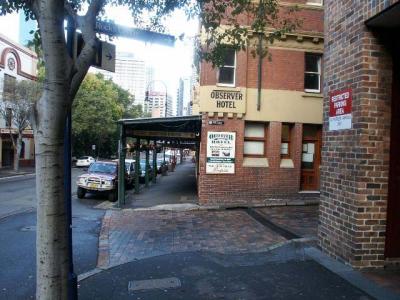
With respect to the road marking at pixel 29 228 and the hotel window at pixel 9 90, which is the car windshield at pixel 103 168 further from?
the hotel window at pixel 9 90

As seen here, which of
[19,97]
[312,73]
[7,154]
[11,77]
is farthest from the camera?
[7,154]

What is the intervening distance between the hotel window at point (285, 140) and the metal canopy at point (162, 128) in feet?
10.6

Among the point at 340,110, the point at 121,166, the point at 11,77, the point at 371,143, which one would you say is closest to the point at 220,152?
the point at 121,166

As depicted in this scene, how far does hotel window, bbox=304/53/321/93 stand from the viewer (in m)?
17.9

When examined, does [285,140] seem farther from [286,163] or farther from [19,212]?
[19,212]

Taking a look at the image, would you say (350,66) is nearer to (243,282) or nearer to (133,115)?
(243,282)

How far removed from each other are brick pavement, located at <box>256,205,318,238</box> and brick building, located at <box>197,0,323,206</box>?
1319mm

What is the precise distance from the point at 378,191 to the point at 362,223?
498 millimetres

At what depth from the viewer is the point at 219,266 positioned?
7195 mm

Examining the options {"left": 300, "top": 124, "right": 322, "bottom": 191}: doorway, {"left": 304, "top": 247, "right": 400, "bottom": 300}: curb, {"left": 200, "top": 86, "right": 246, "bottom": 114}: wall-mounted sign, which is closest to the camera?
{"left": 304, "top": 247, "right": 400, "bottom": 300}: curb

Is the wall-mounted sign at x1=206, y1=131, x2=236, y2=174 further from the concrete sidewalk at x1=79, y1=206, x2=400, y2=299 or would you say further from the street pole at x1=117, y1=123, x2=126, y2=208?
the concrete sidewalk at x1=79, y1=206, x2=400, y2=299

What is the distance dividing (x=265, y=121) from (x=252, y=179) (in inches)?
85.6

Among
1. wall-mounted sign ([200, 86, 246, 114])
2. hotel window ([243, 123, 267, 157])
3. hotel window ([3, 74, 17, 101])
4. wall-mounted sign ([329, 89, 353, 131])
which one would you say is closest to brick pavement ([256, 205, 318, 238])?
hotel window ([243, 123, 267, 157])

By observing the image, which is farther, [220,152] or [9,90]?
[9,90]
